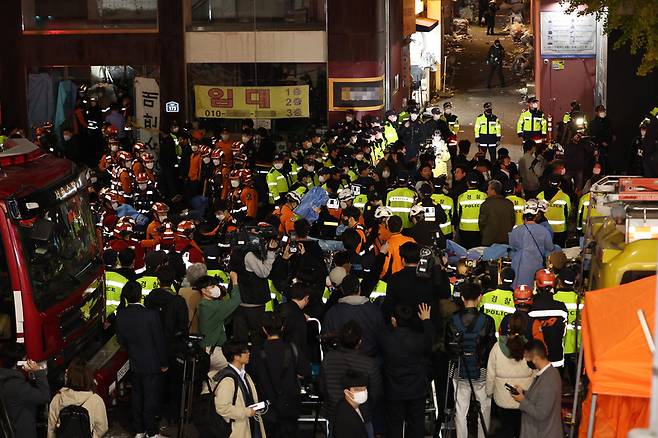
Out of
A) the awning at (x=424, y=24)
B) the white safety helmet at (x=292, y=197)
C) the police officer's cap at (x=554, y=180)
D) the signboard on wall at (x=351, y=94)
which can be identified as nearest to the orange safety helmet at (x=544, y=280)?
the white safety helmet at (x=292, y=197)

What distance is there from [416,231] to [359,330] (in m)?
5.12

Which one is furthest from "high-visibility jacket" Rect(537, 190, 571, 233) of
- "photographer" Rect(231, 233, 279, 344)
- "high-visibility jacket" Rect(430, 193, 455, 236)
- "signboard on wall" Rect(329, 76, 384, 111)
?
"signboard on wall" Rect(329, 76, 384, 111)

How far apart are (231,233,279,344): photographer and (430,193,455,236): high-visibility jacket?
4.43m

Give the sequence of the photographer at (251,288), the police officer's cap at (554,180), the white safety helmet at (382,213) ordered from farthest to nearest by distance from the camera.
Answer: the police officer's cap at (554,180), the white safety helmet at (382,213), the photographer at (251,288)

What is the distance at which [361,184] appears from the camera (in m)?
20.5

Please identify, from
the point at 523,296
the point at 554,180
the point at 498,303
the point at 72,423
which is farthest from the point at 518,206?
the point at 72,423

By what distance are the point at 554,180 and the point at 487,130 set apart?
7.61 metres

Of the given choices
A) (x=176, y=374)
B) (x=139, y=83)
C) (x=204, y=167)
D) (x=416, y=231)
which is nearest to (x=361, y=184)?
(x=416, y=231)

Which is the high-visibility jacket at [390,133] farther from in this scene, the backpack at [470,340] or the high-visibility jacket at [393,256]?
the backpack at [470,340]

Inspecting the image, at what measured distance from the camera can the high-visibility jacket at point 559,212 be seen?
19.1m

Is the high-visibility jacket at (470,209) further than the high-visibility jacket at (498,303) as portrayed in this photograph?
Yes

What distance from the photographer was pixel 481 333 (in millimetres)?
13250

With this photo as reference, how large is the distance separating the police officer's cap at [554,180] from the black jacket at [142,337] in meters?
7.64

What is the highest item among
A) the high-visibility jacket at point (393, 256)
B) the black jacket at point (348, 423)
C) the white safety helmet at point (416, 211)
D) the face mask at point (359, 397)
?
the white safety helmet at point (416, 211)
